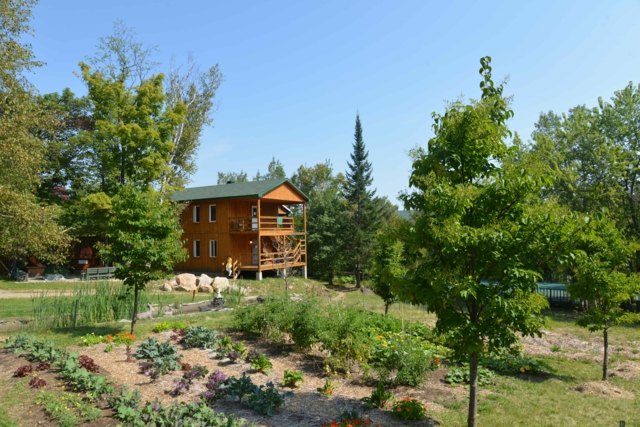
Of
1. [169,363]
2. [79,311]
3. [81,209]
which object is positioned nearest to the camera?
[169,363]

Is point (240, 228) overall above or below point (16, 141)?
below

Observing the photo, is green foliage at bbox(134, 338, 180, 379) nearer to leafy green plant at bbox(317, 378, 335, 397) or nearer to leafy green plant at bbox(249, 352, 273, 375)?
leafy green plant at bbox(249, 352, 273, 375)

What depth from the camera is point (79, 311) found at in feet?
42.8

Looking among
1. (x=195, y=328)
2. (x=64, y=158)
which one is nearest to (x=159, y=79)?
(x=64, y=158)

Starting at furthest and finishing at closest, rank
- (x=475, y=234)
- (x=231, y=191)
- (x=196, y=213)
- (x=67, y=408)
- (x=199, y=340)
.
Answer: (x=196, y=213), (x=231, y=191), (x=199, y=340), (x=67, y=408), (x=475, y=234)

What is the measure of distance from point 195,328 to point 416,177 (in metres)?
7.29

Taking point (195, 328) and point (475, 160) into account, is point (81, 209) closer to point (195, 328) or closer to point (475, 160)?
point (195, 328)

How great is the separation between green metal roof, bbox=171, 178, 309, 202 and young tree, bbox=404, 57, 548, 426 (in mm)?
24163

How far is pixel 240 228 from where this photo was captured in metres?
31.7

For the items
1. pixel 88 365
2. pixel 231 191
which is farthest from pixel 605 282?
pixel 231 191

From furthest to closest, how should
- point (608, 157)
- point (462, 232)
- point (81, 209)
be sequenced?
point (81, 209) → point (608, 157) → point (462, 232)

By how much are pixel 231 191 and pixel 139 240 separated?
21070 millimetres

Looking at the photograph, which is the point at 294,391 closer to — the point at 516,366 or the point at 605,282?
the point at 516,366

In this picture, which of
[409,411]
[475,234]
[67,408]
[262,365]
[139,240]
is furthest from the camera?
[139,240]
